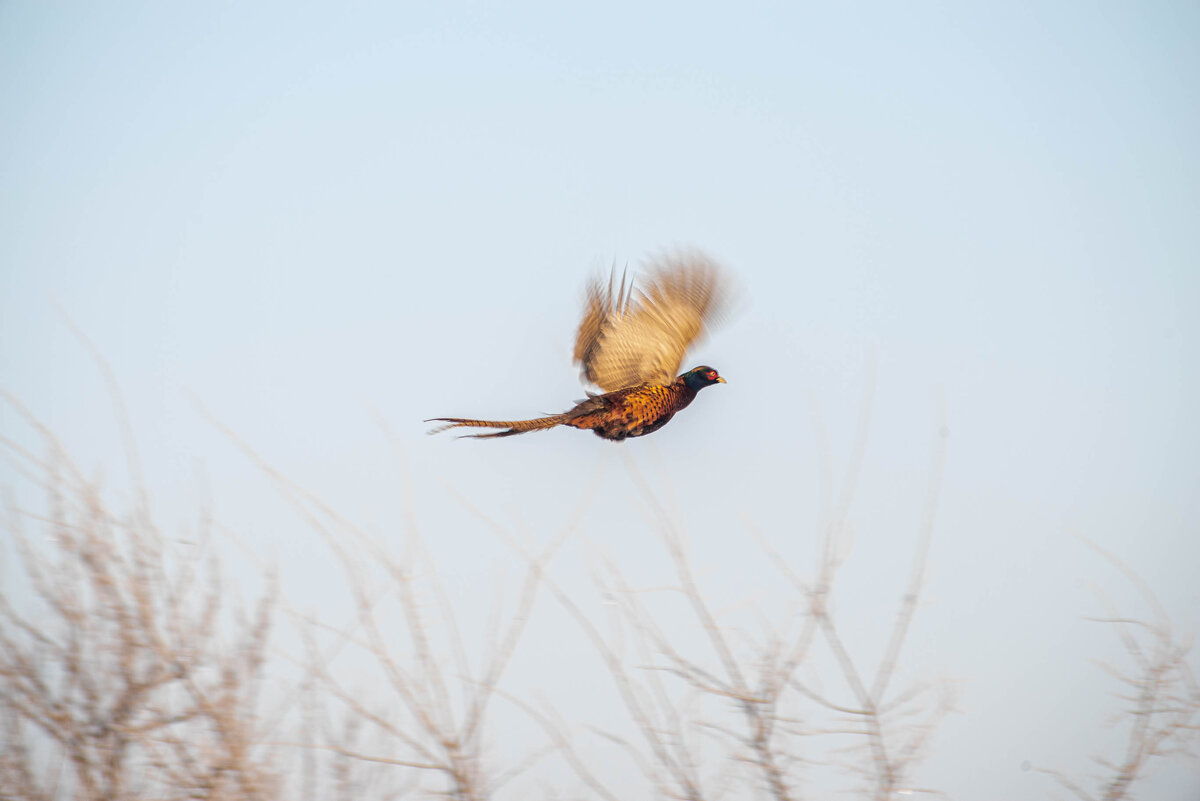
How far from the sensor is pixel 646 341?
25.3 feet

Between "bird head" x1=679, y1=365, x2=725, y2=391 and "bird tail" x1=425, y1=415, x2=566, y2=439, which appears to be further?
"bird head" x1=679, y1=365, x2=725, y2=391

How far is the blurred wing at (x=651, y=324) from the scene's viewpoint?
752 centimetres

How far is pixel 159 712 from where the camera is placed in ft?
9.98

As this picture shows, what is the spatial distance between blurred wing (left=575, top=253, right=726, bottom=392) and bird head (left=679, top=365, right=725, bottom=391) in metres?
0.16

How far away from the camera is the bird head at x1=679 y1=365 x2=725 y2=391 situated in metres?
8.04

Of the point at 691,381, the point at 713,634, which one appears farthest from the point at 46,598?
the point at 691,381

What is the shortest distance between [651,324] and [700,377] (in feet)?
2.22

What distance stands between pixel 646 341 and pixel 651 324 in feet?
0.46

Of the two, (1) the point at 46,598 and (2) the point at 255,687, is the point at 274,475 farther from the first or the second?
(1) the point at 46,598

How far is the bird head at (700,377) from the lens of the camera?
804cm

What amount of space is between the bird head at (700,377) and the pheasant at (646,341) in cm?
7

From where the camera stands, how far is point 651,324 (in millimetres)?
7723

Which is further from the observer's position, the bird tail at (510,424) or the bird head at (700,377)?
the bird head at (700,377)

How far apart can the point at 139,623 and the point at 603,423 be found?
14.4 feet
